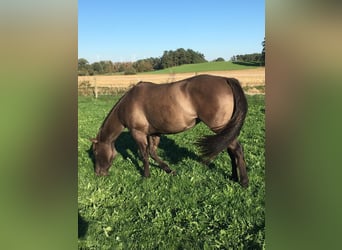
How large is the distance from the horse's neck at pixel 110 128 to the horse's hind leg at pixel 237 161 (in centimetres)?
196

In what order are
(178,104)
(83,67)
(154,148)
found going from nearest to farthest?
(83,67)
(178,104)
(154,148)

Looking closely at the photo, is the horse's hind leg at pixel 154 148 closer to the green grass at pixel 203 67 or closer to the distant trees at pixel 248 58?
A: the green grass at pixel 203 67

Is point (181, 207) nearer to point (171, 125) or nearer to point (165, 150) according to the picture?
point (171, 125)

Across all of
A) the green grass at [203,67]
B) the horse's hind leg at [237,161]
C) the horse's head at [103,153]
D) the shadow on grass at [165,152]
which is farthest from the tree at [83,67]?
the horse's head at [103,153]

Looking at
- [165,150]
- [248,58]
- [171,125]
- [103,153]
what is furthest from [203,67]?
[165,150]

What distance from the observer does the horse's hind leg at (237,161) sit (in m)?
2.87

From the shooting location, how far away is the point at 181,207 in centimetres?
275

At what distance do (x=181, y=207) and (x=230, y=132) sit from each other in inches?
34.5

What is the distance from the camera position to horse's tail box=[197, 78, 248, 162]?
2.71m

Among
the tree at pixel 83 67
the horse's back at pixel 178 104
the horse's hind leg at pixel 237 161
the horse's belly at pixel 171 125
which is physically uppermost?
the tree at pixel 83 67
